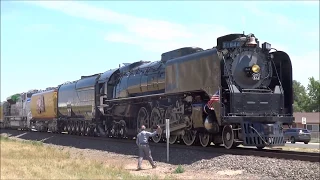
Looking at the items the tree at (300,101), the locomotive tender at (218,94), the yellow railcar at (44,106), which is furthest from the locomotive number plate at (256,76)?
the tree at (300,101)

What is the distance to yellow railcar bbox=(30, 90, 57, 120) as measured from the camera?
3653 centimetres

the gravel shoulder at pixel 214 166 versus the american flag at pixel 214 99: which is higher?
the american flag at pixel 214 99

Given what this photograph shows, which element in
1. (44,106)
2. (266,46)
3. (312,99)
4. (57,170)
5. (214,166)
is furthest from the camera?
(312,99)

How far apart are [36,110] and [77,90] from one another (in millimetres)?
12826

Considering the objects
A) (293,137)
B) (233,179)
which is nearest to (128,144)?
(233,179)

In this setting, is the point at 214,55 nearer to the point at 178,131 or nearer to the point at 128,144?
the point at 178,131

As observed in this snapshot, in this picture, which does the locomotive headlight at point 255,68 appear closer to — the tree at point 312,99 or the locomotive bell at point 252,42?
the locomotive bell at point 252,42

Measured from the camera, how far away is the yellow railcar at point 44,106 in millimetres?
36531

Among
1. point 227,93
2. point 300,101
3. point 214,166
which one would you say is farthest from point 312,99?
point 214,166

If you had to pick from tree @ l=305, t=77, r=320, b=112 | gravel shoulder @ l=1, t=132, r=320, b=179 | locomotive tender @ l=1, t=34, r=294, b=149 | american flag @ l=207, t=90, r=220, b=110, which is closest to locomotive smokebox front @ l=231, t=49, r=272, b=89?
locomotive tender @ l=1, t=34, r=294, b=149

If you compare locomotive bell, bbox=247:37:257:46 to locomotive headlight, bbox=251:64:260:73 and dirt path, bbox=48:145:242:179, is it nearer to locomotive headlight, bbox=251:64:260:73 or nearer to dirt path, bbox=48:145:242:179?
locomotive headlight, bbox=251:64:260:73

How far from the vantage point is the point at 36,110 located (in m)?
41.7

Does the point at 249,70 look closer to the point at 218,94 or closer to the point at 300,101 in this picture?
the point at 218,94

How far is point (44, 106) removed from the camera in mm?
38969
